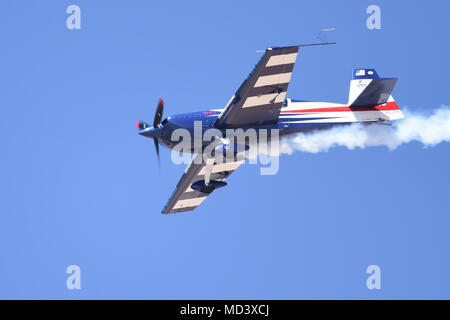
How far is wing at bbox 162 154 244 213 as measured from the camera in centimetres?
4594

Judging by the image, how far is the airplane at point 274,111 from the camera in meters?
39.6

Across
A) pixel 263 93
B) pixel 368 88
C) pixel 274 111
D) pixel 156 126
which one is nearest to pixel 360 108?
pixel 368 88

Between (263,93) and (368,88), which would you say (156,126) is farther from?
(368,88)

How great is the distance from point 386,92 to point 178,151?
903cm

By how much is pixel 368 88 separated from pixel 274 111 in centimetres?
435

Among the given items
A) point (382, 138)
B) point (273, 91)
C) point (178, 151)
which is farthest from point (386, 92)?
point (178, 151)

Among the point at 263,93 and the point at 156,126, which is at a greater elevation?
the point at 263,93

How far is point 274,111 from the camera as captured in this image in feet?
136

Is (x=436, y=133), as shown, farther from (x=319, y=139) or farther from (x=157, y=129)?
(x=157, y=129)

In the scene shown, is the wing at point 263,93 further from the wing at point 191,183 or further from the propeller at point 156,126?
the wing at point 191,183

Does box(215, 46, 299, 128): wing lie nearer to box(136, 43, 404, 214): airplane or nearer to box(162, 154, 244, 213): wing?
box(136, 43, 404, 214): airplane

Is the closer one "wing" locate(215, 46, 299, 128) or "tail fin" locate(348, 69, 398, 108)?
"wing" locate(215, 46, 299, 128)

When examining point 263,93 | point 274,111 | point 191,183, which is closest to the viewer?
point 263,93

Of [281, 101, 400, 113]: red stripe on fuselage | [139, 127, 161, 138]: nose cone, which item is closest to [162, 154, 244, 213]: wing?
[139, 127, 161, 138]: nose cone
